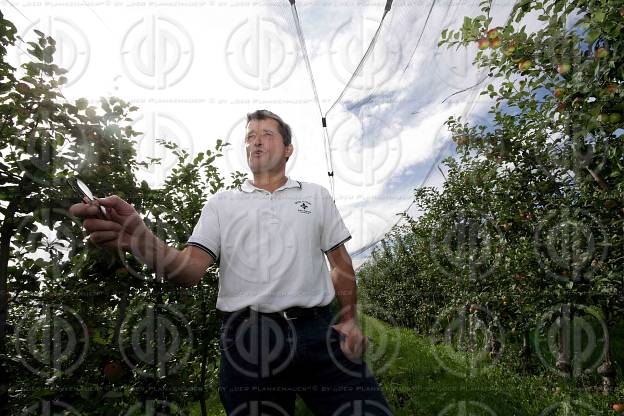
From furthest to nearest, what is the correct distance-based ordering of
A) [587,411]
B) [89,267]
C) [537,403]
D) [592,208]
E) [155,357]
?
[537,403]
[587,411]
[592,208]
[155,357]
[89,267]

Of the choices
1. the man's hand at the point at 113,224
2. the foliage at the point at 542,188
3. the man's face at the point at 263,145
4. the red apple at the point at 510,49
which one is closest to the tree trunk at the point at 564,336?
the foliage at the point at 542,188

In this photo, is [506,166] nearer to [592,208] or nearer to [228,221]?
[592,208]

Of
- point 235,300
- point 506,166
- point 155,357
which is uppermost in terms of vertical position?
point 506,166

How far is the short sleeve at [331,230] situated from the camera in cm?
174

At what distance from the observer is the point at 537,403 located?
3.95 meters

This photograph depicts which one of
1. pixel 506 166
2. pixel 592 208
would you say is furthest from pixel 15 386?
pixel 506 166

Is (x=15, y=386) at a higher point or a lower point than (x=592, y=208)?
lower

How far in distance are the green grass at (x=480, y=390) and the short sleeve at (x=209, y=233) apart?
159 centimetres

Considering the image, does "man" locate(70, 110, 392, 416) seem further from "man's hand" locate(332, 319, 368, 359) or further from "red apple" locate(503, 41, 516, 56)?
"red apple" locate(503, 41, 516, 56)

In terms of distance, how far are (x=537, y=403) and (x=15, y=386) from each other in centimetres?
462

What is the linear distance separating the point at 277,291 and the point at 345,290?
32 centimetres

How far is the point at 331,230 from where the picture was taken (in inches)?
68.8

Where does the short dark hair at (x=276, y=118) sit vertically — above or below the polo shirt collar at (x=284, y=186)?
above

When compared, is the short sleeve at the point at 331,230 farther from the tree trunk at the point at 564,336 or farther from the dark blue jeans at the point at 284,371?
the tree trunk at the point at 564,336
